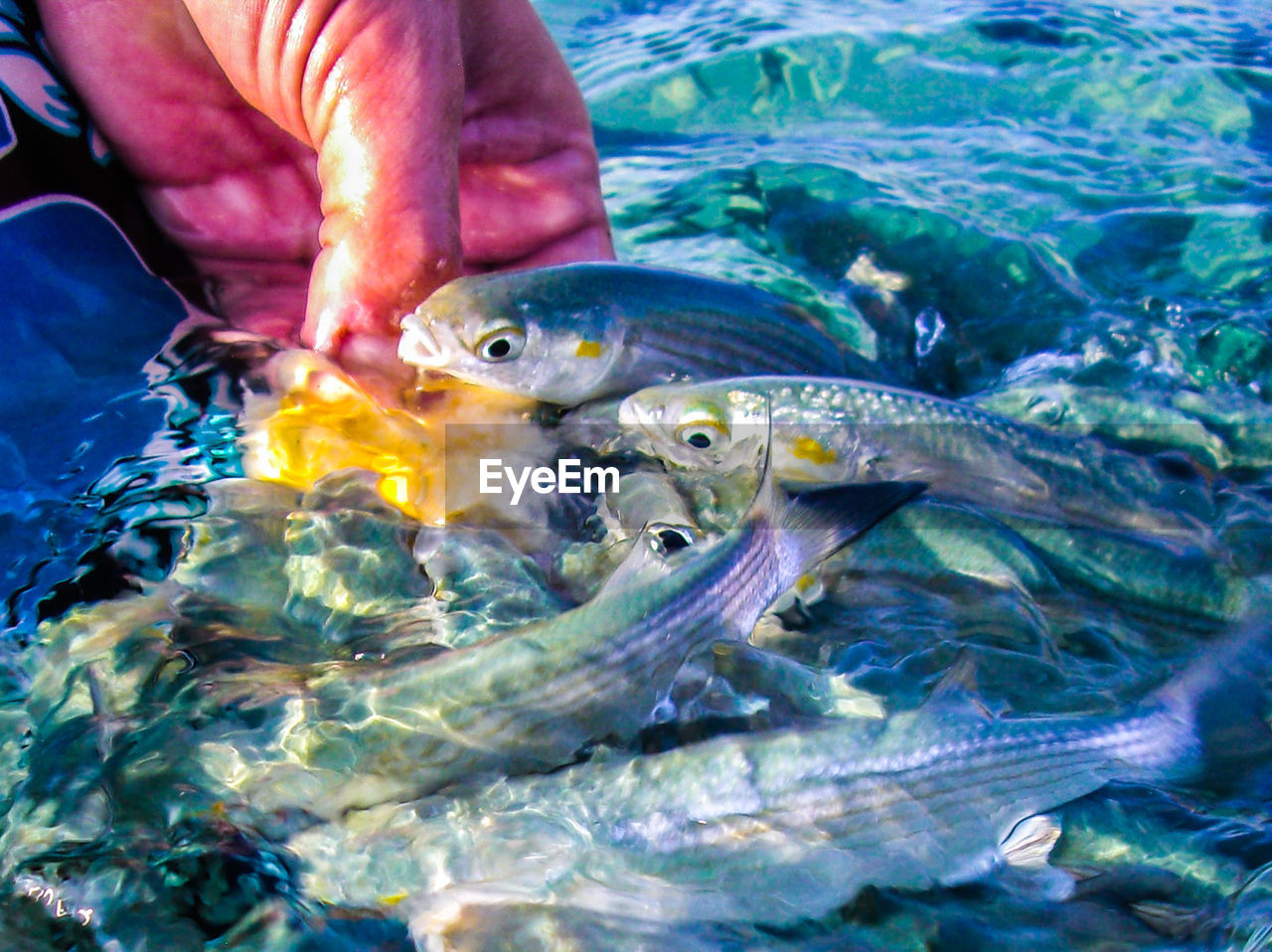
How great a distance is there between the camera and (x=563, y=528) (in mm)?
2504

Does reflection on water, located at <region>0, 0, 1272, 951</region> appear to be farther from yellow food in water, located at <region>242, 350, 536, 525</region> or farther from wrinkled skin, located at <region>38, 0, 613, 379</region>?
wrinkled skin, located at <region>38, 0, 613, 379</region>

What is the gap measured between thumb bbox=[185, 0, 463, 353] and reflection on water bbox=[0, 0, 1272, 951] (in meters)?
0.38

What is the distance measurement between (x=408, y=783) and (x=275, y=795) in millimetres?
249

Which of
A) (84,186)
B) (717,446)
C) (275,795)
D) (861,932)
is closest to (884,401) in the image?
(717,446)

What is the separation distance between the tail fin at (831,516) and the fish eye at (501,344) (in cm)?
90

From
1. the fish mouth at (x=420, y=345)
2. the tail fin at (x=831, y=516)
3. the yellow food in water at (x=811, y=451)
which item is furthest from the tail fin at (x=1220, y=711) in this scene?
the fish mouth at (x=420, y=345)

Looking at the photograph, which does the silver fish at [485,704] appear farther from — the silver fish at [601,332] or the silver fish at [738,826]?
the silver fish at [601,332]

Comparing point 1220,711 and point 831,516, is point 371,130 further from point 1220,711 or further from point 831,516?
point 1220,711

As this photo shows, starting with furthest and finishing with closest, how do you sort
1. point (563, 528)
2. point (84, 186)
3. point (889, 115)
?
point (889, 115) → point (84, 186) → point (563, 528)

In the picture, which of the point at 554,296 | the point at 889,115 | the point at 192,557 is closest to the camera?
the point at 192,557

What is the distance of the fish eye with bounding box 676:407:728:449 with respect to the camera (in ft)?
8.42

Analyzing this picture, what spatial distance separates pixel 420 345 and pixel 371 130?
1.88 feet

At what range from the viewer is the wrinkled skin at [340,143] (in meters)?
2.50

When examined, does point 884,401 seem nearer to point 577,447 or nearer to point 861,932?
point 577,447
